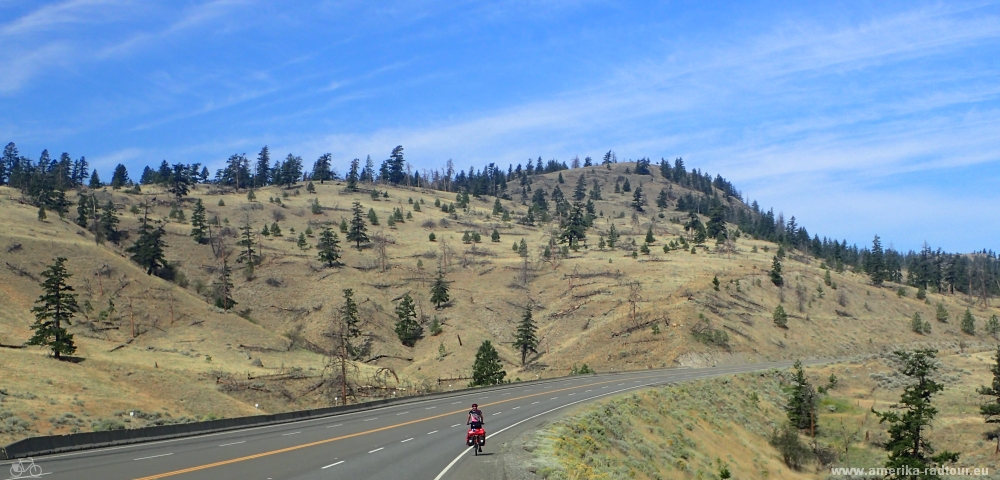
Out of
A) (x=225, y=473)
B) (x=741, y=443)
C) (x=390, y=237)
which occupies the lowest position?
(x=741, y=443)

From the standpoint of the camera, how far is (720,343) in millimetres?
84750

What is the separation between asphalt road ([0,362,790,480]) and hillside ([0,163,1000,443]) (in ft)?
48.9

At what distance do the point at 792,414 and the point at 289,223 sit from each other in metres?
127

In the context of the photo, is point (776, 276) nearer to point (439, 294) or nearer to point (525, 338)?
point (525, 338)

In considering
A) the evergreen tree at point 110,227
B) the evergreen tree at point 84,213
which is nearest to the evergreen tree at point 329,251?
the evergreen tree at point 110,227

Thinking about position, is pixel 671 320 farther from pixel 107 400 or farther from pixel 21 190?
pixel 21 190

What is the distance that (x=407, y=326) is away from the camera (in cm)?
10219

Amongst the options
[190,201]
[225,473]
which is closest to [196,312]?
[225,473]

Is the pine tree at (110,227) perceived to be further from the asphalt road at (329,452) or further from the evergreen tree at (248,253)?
the asphalt road at (329,452)

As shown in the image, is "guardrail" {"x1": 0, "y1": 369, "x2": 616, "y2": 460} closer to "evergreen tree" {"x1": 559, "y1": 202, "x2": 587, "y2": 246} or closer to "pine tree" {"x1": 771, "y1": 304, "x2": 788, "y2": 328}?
"pine tree" {"x1": 771, "y1": 304, "x2": 788, "y2": 328}

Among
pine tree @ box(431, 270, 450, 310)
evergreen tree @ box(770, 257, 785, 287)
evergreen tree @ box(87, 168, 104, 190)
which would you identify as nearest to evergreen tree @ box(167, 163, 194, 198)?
evergreen tree @ box(87, 168, 104, 190)

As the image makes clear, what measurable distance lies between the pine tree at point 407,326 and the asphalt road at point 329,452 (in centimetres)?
5850

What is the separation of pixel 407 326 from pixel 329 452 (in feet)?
256

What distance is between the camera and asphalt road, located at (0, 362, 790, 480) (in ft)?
65.1
